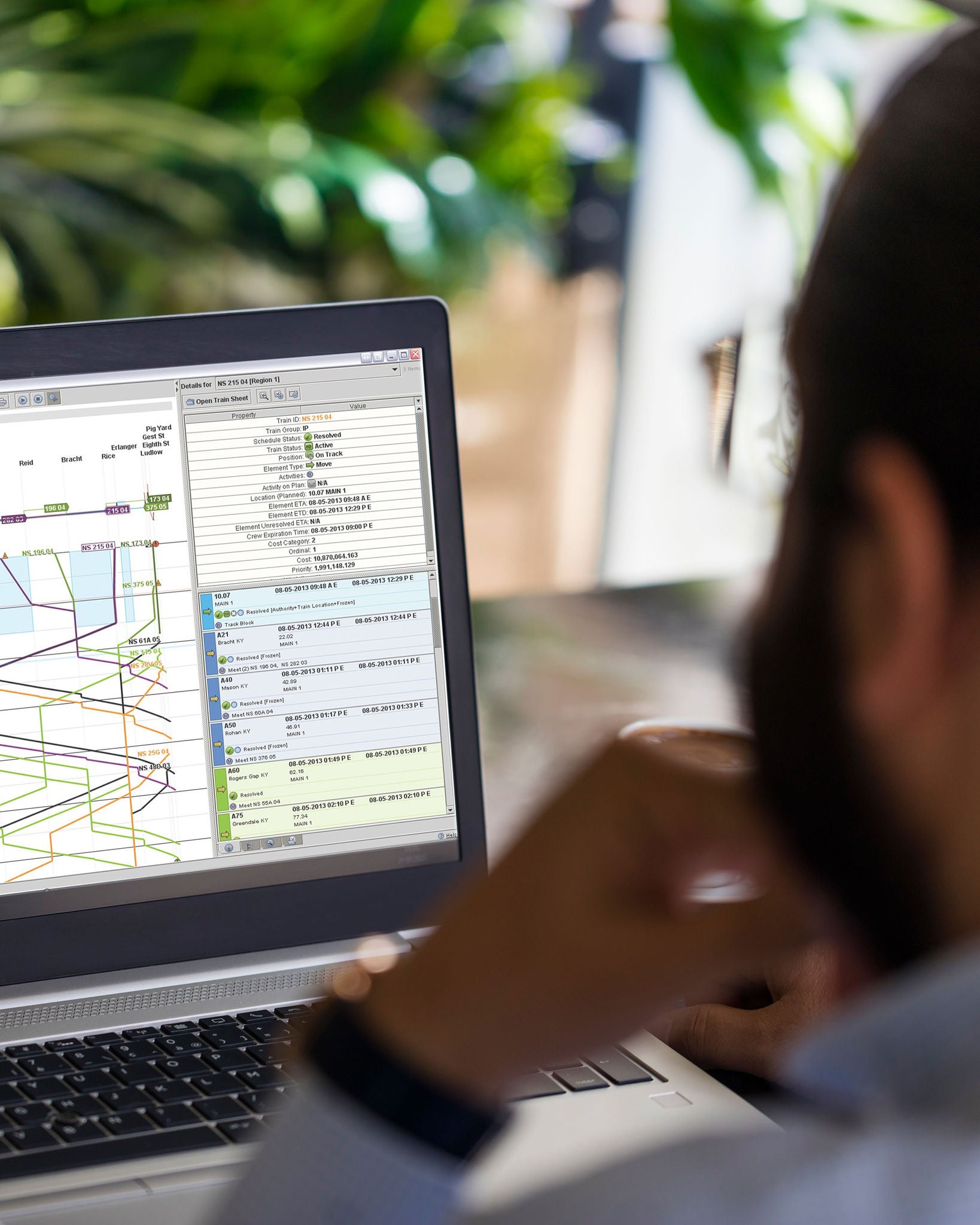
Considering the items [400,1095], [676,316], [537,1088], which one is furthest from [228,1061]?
[676,316]

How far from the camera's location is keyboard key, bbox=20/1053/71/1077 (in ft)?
1.69

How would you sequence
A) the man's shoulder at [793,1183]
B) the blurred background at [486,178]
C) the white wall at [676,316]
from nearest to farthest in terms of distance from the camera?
the man's shoulder at [793,1183], the blurred background at [486,178], the white wall at [676,316]

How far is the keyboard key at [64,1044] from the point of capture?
54 centimetres

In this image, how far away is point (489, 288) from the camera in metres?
2.61

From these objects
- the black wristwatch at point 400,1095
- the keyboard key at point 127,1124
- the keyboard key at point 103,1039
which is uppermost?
the black wristwatch at point 400,1095

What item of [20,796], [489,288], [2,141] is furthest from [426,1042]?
[489,288]

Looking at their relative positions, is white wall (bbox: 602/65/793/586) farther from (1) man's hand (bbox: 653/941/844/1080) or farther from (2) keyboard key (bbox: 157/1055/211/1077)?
(2) keyboard key (bbox: 157/1055/211/1077)

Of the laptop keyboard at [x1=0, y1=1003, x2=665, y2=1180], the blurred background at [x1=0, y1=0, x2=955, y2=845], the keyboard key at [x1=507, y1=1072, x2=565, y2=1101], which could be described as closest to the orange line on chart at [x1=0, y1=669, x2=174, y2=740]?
the laptop keyboard at [x1=0, y1=1003, x2=665, y2=1180]

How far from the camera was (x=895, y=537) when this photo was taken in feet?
0.78

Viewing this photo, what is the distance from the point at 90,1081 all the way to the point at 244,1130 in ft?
0.27

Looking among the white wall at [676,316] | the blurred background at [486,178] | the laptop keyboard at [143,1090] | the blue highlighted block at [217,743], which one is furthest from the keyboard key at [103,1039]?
the white wall at [676,316]

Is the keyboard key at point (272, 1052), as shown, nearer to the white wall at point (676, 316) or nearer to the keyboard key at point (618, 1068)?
the keyboard key at point (618, 1068)

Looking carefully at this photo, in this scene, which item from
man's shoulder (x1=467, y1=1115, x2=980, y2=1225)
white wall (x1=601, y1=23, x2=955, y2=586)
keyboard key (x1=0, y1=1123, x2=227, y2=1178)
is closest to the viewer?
man's shoulder (x1=467, y1=1115, x2=980, y2=1225)

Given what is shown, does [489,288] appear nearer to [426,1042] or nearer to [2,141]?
[2,141]
